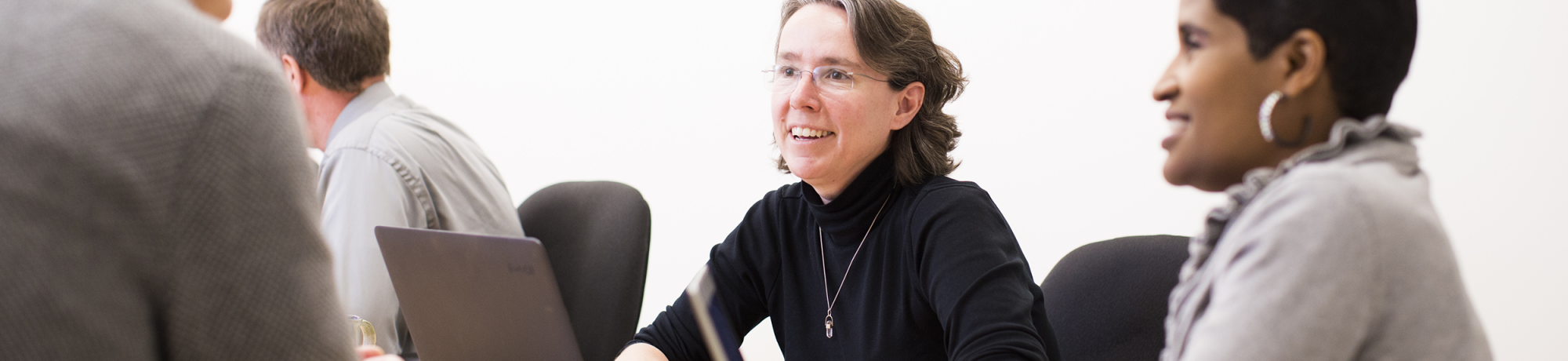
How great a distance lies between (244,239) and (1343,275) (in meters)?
0.57

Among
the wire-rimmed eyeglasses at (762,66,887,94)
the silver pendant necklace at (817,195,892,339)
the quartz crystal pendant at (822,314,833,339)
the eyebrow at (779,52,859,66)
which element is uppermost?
the eyebrow at (779,52,859,66)

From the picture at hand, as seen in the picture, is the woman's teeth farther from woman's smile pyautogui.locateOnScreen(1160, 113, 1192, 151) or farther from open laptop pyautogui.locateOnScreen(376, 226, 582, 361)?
woman's smile pyautogui.locateOnScreen(1160, 113, 1192, 151)

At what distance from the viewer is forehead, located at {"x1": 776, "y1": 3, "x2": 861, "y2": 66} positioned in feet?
4.25

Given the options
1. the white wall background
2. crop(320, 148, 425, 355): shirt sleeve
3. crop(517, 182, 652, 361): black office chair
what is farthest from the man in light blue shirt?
the white wall background

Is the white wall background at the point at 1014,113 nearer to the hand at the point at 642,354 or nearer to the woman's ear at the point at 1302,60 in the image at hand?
the hand at the point at 642,354

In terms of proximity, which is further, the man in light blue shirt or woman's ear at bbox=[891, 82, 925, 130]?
the man in light blue shirt

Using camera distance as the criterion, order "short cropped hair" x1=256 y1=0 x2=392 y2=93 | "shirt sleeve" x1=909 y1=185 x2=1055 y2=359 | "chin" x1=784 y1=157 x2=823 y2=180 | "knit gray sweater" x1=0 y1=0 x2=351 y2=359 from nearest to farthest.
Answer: "knit gray sweater" x1=0 y1=0 x2=351 y2=359 < "shirt sleeve" x1=909 y1=185 x2=1055 y2=359 < "chin" x1=784 y1=157 x2=823 y2=180 < "short cropped hair" x1=256 y1=0 x2=392 y2=93

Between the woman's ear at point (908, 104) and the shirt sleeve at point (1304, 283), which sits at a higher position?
the shirt sleeve at point (1304, 283)

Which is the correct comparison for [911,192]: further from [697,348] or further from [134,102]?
[134,102]

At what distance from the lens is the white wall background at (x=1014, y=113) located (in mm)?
1606

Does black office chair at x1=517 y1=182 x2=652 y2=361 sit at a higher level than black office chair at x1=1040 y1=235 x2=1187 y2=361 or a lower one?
lower

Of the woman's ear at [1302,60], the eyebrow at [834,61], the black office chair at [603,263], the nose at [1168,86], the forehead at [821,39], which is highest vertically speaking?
the woman's ear at [1302,60]

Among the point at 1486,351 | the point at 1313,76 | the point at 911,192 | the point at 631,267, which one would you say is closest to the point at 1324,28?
the point at 1313,76

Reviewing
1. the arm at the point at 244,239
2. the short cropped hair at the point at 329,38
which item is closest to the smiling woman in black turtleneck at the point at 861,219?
the arm at the point at 244,239
